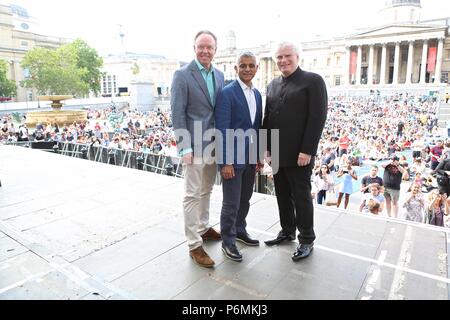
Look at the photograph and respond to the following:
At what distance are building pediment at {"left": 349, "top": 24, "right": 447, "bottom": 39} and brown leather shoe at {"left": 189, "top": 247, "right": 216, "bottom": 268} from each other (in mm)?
70616

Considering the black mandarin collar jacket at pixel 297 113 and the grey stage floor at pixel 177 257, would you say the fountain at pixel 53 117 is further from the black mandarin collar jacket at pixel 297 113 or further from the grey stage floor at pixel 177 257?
the black mandarin collar jacket at pixel 297 113

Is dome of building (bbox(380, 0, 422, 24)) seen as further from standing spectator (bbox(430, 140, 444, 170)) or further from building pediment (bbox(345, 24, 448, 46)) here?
standing spectator (bbox(430, 140, 444, 170))

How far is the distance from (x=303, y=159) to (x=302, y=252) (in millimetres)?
988

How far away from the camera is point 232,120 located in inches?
137

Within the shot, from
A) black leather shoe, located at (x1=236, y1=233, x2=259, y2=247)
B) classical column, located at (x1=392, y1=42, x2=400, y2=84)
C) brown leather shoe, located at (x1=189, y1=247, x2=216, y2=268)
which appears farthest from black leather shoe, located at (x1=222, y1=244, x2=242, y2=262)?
classical column, located at (x1=392, y1=42, x2=400, y2=84)

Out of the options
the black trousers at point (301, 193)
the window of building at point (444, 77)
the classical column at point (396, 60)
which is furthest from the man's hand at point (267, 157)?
the window of building at point (444, 77)

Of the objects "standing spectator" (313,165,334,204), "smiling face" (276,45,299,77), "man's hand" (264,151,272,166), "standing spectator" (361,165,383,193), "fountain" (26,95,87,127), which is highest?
"smiling face" (276,45,299,77)

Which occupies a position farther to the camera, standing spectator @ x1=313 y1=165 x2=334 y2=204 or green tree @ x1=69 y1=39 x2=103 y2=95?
green tree @ x1=69 y1=39 x2=103 y2=95

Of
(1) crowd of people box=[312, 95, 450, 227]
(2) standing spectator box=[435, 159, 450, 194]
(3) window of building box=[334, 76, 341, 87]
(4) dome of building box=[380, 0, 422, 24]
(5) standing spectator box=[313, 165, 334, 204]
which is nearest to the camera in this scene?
(1) crowd of people box=[312, 95, 450, 227]

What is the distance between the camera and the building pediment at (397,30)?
59875 mm

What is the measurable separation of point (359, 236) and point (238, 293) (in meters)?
1.93

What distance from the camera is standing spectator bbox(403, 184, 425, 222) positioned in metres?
6.80

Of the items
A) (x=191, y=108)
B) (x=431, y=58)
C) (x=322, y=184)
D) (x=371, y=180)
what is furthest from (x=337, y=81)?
(x=191, y=108)

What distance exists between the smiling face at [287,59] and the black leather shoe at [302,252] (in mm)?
1842
